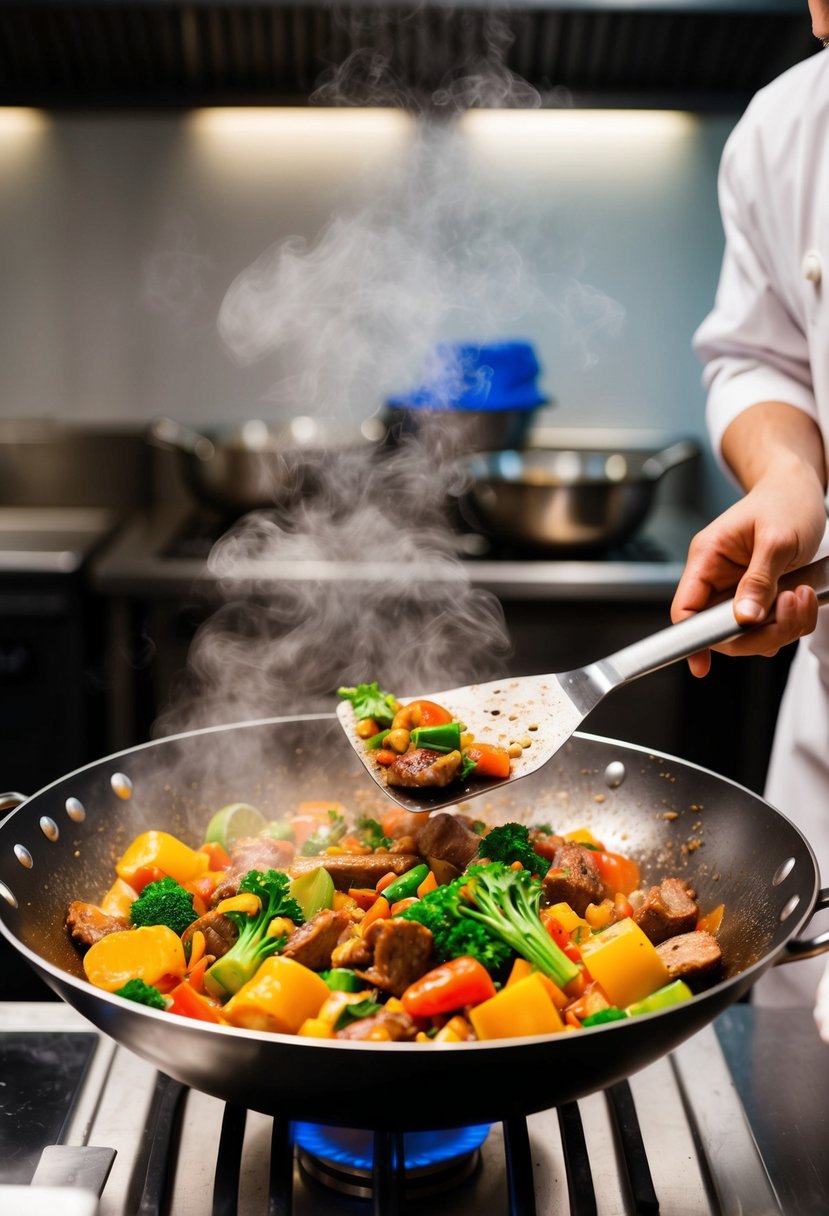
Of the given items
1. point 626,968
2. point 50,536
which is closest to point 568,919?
point 626,968

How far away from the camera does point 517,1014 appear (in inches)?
42.7

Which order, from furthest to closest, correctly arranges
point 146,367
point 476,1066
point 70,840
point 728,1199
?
point 146,367
point 70,840
point 728,1199
point 476,1066

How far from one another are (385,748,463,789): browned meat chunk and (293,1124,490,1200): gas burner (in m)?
0.39

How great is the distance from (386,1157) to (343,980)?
18 centimetres

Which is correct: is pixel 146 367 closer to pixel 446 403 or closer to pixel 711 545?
pixel 446 403

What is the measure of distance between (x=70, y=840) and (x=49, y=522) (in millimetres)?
2605

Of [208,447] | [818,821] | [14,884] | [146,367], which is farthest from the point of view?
[146,367]

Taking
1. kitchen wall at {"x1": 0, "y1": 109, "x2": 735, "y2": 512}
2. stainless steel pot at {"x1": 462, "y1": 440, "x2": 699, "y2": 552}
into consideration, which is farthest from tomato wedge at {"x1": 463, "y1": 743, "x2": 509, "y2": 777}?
kitchen wall at {"x1": 0, "y1": 109, "x2": 735, "y2": 512}

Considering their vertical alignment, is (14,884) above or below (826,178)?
below

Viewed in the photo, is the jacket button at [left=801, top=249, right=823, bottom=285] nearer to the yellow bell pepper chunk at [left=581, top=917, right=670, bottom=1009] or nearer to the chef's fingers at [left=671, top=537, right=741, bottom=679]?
the chef's fingers at [left=671, top=537, right=741, bottom=679]

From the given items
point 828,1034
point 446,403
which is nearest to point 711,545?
point 828,1034

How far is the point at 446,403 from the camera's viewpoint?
351 centimetres

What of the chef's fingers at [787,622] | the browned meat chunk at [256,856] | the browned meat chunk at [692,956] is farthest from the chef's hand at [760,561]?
the browned meat chunk at [256,856]

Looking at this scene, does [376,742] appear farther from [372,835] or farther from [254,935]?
[254,935]
